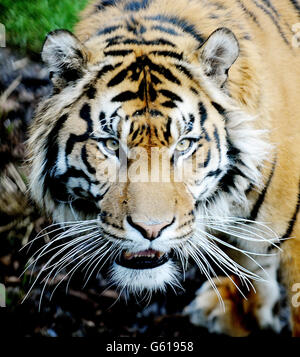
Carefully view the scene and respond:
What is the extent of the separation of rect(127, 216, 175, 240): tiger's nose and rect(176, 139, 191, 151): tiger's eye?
0.58ft

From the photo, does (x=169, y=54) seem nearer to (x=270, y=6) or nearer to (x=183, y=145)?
(x=183, y=145)

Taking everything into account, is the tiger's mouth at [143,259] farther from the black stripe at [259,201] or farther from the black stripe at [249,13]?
the black stripe at [249,13]

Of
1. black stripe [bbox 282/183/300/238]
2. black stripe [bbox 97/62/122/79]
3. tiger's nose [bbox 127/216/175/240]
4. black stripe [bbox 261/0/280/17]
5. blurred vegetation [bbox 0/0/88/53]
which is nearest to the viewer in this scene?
tiger's nose [bbox 127/216/175/240]

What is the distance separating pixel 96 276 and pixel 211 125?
775 millimetres

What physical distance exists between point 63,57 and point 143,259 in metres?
0.52

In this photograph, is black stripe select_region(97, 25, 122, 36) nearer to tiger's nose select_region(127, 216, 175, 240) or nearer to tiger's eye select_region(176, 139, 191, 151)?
tiger's eye select_region(176, 139, 191, 151)

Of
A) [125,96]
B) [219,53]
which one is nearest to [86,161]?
[125,96]

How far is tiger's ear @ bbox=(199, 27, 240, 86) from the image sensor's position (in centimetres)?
117

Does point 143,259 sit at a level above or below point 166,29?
below

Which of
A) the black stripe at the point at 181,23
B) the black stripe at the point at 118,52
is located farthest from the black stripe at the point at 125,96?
the black stripe at the point at 181,23

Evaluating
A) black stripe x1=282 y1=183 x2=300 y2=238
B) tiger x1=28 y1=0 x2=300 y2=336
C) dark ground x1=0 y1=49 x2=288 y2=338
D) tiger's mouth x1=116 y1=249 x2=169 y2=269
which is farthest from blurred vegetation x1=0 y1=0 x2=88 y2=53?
black stripe x1=282 y1=183 x2=300 y2=238

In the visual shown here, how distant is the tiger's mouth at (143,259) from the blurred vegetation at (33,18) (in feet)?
2.38

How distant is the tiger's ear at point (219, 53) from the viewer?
1167mm

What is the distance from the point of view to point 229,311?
175cm
